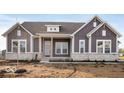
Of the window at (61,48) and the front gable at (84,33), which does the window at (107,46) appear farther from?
the window at (61,48)

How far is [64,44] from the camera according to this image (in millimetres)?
23531

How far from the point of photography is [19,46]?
72.2 ft

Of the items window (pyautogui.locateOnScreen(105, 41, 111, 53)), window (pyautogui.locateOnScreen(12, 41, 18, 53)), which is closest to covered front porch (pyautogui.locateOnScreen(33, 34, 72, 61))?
window (pyautogui.locateOnScreen(12, 41, 18, 53))

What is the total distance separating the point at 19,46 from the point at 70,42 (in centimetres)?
452

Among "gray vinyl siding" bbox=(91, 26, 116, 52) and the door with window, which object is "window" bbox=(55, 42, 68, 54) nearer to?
"gray vinyl siding" bbox=(91, 26, 116, 52)

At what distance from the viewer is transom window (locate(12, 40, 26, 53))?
22.1m

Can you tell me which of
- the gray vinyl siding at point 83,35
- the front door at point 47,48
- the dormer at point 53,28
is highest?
the dormer at point 53,28

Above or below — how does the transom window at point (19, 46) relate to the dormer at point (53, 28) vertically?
below

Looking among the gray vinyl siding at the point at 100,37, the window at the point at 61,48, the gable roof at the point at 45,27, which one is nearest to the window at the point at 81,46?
the gray vinyl siding at the point at 100,37

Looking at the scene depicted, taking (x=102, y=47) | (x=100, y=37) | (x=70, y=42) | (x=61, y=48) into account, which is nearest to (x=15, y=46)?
(x=61, y=48)

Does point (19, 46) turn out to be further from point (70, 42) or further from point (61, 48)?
point (70, 42)

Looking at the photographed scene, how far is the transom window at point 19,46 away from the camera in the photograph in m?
22.1
